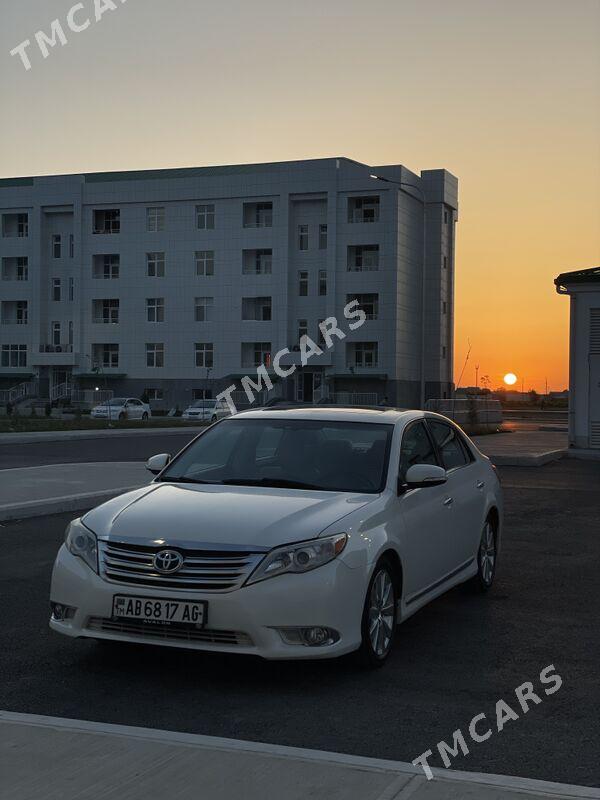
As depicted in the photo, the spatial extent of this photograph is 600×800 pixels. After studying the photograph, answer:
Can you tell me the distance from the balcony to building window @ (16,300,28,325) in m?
3.02

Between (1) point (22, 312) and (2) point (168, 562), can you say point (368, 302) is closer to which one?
(1) point (22, 312)

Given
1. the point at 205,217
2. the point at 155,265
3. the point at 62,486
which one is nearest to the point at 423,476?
the point at 62,486

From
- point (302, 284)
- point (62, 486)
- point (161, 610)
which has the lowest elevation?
→ point (62, 486)

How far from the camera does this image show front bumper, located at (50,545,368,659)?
5.67m

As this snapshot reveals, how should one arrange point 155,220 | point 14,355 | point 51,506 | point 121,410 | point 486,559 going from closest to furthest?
point 486,559 < point 51,506 < point 121,410 < point 155,220 < point 14,355

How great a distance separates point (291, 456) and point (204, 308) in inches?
2919

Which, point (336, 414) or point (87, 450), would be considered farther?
point (87, 450)

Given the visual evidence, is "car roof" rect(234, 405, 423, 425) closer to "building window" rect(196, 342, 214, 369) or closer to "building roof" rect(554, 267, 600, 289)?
"building roof" rect(554, 267, 600, 289)

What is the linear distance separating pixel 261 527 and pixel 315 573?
15.8 inches

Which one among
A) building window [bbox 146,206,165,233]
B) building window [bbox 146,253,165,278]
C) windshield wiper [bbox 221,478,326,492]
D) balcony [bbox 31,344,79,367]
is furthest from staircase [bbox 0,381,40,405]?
windshield wiper [bbox 221,478,326,492]

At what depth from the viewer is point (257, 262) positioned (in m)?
79.9

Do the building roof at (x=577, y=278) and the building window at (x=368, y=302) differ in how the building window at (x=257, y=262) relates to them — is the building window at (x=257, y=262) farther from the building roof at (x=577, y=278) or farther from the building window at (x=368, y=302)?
the building roof at (x=577, y=278)

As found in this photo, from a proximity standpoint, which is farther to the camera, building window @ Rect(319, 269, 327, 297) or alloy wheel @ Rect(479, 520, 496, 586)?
building window @ Rect(319, 269, 327, 297)

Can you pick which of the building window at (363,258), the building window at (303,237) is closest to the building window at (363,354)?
the building window at (363,258)
